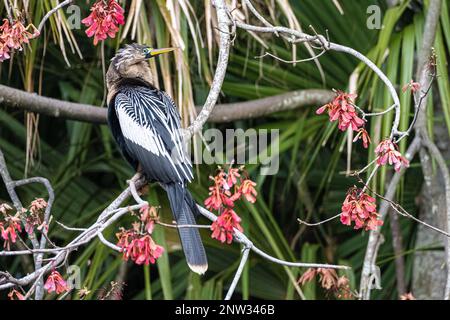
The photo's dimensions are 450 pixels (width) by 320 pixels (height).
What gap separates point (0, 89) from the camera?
Result: 12.7ft

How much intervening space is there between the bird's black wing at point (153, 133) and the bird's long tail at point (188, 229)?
0.06 meters

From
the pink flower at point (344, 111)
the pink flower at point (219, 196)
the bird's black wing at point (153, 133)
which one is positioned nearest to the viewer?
the pink flower at point (219, 196)

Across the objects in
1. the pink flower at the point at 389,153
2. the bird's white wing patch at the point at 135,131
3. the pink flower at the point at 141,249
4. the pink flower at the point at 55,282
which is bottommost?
the pink flower at the point at 55,282

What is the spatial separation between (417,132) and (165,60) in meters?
1.20

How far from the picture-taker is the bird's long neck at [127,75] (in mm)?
4211

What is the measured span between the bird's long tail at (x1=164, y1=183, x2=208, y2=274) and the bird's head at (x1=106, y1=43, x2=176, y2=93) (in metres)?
0.77

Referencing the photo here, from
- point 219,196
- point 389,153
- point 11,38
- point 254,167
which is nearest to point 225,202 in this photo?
point 219,196

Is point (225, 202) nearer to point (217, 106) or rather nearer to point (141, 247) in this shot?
point (141, 247)

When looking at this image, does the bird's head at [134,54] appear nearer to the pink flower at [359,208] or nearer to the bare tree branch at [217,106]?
the bare tree branch at [217,106]

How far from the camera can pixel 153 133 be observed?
3812mm

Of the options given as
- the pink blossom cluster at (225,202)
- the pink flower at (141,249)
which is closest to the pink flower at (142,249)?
the pink flower at (141,249)
